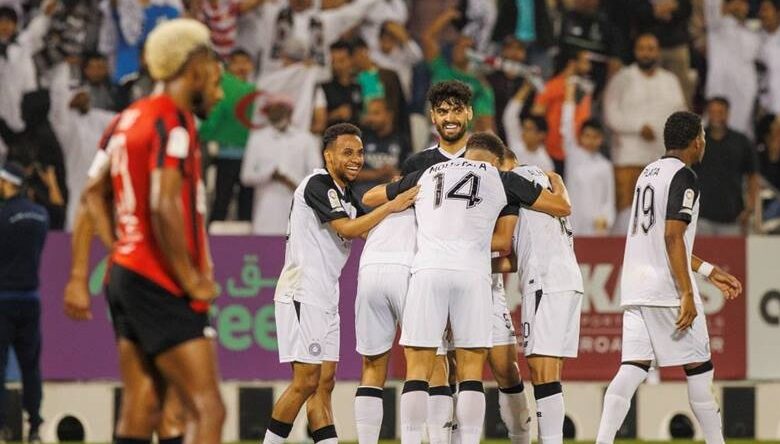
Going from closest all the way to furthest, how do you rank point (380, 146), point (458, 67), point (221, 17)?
point (380, 146) → point (221, 17) → point (458, 67)

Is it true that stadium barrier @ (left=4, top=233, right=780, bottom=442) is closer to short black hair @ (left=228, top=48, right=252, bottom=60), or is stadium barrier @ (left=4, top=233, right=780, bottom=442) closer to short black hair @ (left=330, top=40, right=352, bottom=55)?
short black hair @ (left=228, top=48, right=252, bottom=60)

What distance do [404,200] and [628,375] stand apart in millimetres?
1956

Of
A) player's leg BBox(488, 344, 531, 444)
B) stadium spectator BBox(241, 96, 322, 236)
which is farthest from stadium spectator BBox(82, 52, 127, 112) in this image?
player's leg BBox(488, 344, 531, 444)

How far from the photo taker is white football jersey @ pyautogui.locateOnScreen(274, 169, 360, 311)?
32.0ft

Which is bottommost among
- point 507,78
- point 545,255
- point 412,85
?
point 545,255

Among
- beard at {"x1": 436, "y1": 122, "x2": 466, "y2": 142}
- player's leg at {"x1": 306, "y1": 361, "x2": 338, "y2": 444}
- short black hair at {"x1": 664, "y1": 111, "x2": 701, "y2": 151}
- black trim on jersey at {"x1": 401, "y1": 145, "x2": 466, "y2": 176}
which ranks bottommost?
player's leg at {"x1": 306, "y1": 361, "x2": 338, "y2": 444}

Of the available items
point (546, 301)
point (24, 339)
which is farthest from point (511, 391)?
point (24, 339)

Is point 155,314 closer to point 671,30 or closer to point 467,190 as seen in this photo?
point 467,190

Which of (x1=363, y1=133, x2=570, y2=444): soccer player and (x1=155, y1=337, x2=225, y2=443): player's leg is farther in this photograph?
(x1=363, y1=133, x2=570, y2=444): soccer player

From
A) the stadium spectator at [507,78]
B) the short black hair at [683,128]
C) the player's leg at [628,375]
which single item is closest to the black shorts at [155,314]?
the player's leg at [628,375]

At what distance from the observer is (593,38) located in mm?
16891

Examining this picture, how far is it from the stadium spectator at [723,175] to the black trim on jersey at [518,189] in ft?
22.8

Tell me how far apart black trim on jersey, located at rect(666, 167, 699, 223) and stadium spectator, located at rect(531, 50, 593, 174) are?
6586mm

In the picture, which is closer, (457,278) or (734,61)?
(457,278)
